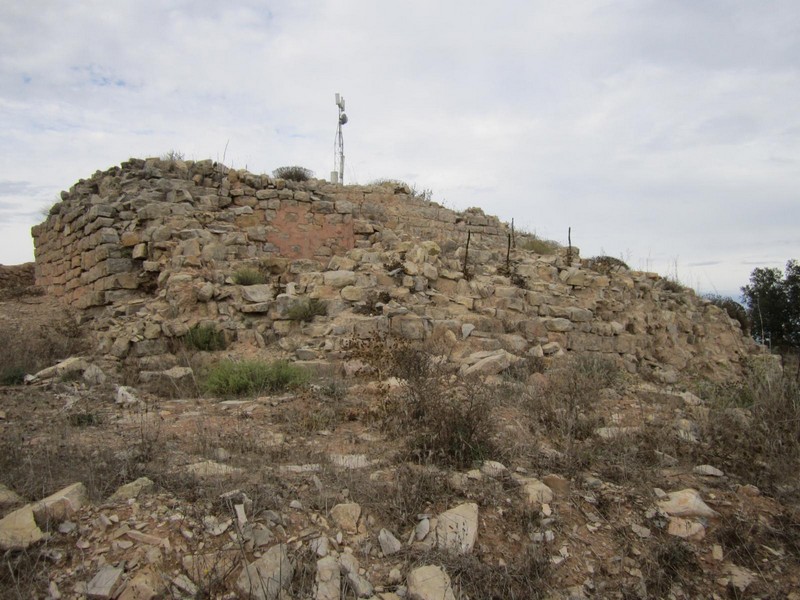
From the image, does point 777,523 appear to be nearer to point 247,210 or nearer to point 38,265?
point 247,210

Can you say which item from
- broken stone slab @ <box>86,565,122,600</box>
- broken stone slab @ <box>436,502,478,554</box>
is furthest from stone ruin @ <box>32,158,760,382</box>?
broken stone slab @ <box>86,565,122,600</box>

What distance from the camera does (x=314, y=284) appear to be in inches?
303

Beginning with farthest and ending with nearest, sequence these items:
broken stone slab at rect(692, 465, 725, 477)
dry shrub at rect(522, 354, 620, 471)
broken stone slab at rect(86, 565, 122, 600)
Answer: dry shrub at rect(522, 354, 620, 471) → broken stone slab at rect(692, 465, 725, 477) → broken stone slab at rect(86, 565, 122, 600)

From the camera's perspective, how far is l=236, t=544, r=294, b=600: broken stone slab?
226cm

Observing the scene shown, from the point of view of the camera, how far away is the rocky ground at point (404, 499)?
2.41 metres

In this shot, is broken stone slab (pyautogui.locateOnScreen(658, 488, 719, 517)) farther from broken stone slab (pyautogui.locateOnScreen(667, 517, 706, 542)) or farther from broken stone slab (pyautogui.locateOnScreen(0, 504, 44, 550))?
broken stone slab (pyautogui.locateOnScreen(0, 504, 44, 550))

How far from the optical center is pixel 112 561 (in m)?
2.36

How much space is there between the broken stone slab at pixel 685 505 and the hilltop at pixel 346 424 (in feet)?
0.08

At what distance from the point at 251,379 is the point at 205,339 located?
5.71 feet

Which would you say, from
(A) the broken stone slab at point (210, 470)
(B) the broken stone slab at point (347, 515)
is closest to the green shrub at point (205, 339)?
(A) the broken stone slab at point (210, 470)

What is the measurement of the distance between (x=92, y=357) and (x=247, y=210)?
3.55 meters

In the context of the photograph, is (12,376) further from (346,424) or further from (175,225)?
(346,424)

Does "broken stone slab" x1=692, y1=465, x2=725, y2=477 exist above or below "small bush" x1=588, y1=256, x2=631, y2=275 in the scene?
below

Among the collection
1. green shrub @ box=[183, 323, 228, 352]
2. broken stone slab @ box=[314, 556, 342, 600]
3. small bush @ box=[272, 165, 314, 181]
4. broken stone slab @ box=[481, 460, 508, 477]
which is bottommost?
broken stone slab @ box=[314, 556, 342, 600]
